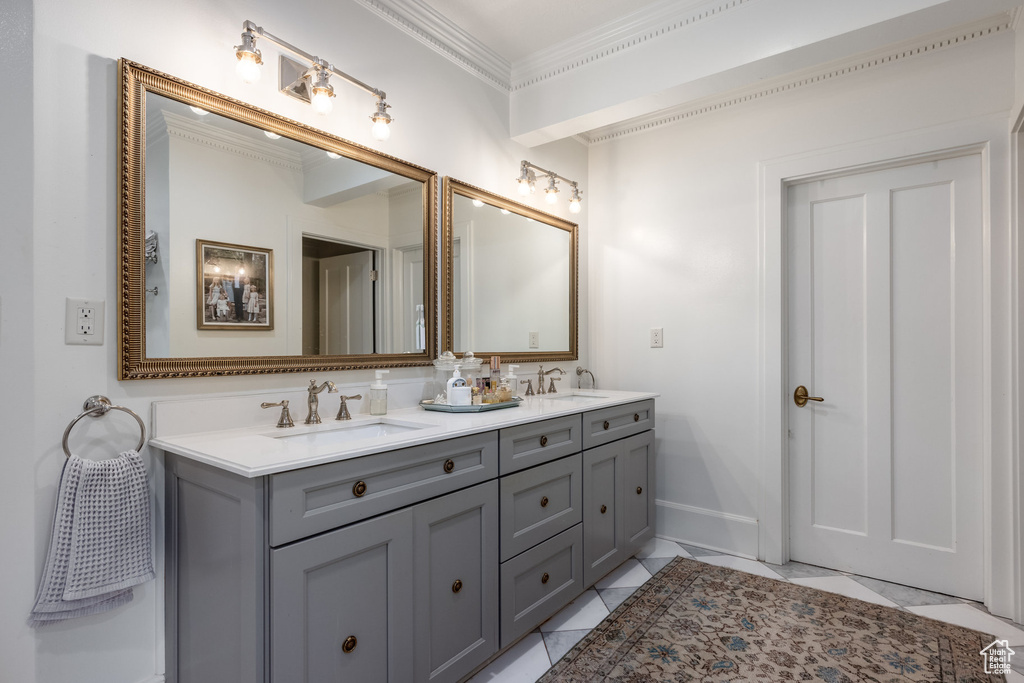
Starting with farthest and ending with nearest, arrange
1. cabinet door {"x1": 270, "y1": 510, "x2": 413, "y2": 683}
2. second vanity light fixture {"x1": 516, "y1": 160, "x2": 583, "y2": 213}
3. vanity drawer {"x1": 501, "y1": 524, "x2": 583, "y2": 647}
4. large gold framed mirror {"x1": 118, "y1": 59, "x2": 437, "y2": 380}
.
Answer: second vanity light fixture {"x1": 516, "y1": 160, "x2": 583, "y2": 213} < vanity drawer {"x1": 501, "y1": 524, "x2": 583, "y2": 647} < large gold framed mirror {"x1": 118, "y1": 59, "x2": 437, "y2": 380} < cabinet door {"x1": 270, "y1": 510, "x2": 413, "y2": 683}

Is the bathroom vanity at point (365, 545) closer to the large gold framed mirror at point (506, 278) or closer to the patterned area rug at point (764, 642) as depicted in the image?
the patterned area rug at point (764, 642)

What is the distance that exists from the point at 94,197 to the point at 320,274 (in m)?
0.65

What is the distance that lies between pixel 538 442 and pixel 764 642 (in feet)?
3.73

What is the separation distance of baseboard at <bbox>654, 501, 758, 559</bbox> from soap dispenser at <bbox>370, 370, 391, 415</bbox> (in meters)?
1.66

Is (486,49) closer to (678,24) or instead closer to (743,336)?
(678,24)

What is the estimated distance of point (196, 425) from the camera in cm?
153

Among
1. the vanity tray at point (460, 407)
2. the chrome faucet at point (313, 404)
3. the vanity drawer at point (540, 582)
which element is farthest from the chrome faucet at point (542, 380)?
the chrome faucet at point (313, 404)

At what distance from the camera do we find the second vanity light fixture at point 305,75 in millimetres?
1529

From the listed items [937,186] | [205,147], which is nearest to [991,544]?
[937,186]

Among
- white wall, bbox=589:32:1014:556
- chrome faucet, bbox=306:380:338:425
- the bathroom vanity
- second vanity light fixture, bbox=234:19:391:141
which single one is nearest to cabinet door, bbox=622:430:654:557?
white wall, bbox=589:32:1014:556

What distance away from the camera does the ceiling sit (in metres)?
2.19

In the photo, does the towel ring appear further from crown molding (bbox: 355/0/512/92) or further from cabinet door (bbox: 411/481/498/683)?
crown molding (bbox: 355/0/512/92)

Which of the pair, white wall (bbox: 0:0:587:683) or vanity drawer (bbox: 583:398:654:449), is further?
vanity drawer (bbox: 583:398:654:449)

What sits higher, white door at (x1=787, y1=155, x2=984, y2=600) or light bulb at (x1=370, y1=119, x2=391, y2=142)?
light bulb at (x1=370, y1=119, x2=391, y2=142)
